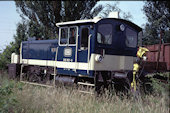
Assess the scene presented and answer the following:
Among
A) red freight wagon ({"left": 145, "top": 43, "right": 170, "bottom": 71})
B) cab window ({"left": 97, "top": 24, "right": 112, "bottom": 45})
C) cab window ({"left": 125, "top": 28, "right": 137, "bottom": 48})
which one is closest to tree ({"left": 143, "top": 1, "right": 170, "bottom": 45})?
red freight wagon ({"left": 145, "top": 43, "right": 170, "bottom": 71})

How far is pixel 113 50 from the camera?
306 inches

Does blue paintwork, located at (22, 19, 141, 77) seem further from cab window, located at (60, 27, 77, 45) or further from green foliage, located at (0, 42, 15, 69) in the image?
green foliage, located at (0, 42, 15, 69)

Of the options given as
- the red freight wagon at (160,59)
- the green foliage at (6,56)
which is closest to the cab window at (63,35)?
the red freight wagon at (160,59)

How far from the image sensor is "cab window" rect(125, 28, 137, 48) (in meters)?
8.35

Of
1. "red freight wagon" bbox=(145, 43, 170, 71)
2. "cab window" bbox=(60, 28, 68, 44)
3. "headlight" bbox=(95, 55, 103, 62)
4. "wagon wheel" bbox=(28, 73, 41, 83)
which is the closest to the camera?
"headlight" bbox=(95, 55, 103, 62)

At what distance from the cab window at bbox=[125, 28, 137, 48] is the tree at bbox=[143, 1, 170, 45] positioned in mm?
11167

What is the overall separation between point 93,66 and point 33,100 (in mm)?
2365

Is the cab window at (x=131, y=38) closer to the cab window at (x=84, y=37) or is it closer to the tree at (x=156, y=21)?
the cab window at (x=84, y=37)

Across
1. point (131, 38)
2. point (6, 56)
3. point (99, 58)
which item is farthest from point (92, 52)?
point (6, 56)

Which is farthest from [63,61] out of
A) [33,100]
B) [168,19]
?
[168,19]

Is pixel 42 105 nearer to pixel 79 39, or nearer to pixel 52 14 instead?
pixel 79 39

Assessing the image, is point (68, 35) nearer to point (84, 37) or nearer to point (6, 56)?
point (84, 37)

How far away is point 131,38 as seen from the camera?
28.0 feet

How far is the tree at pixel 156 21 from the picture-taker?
19641 mm
